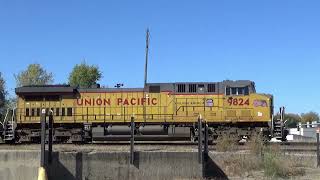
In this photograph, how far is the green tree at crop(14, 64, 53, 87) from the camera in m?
77.2

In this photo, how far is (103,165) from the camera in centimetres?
1349

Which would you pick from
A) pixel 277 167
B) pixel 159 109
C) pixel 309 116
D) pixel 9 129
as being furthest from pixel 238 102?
pixel 309 116

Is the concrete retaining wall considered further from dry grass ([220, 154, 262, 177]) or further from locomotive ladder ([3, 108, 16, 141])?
locomotive ladder ([3, 108, 16, 141])

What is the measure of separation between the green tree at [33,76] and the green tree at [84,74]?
16.0 feet

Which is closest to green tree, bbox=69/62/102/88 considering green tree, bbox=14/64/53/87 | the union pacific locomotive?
green tree, bbox=14/64/53/87

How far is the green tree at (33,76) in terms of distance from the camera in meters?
77.2

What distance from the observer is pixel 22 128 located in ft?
92.7

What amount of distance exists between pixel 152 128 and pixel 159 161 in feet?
45.4

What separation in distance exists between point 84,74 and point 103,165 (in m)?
62.4

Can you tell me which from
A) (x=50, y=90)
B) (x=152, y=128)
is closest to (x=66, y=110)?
(x=50, y=90)

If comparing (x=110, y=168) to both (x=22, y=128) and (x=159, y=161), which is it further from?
(x=22, y=128)

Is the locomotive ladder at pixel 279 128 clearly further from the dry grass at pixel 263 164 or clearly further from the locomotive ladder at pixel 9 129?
the locomotive ladder at pixel 9 129

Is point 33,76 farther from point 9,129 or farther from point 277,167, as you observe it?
point 277,167

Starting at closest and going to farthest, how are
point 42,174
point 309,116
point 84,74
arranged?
point 42,174 < point 84,74 < point 309,116
